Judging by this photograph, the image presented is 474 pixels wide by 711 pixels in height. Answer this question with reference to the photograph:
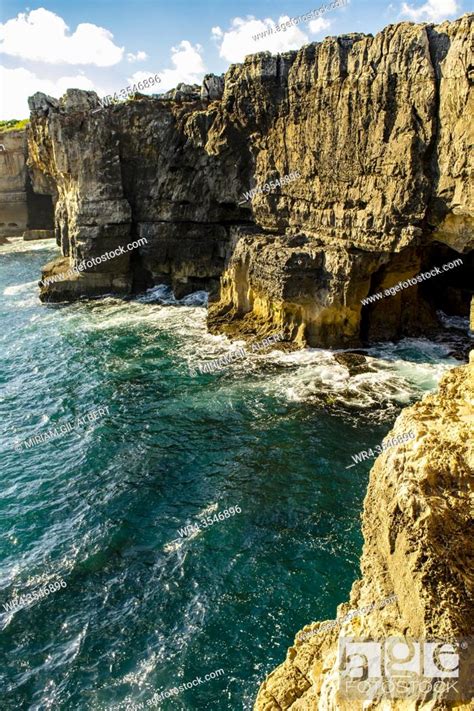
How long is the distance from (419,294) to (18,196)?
211 ft

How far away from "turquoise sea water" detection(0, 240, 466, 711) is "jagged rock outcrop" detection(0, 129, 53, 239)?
169 ft

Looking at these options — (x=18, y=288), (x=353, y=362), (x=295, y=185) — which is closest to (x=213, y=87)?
(x=295, y=185)

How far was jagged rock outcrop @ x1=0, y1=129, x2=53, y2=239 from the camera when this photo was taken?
76125mm

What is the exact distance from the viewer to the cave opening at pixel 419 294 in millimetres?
33656

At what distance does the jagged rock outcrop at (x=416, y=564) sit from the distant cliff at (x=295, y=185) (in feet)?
77.3

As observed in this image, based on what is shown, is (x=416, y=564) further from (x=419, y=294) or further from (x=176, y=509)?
(x=419, y=294)

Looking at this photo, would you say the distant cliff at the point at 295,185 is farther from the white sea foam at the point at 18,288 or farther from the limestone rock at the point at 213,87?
the white sea foam at the point at 18,288

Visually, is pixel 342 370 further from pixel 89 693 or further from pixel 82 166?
pixel 82 166

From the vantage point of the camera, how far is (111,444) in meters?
24.1

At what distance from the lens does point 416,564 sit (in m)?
6.62

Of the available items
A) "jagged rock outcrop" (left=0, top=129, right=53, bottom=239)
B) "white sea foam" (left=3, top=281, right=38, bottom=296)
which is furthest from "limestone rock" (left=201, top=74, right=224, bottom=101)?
"jagged rock outcrop" (left=0, top=129, right=53, bottom=239)

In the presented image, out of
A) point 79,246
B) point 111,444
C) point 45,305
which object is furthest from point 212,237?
point 111,444

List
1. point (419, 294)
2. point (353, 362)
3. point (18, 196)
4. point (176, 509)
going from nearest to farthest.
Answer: point (176, 509), point (353, 362), point (419, 294), point (18, 196)

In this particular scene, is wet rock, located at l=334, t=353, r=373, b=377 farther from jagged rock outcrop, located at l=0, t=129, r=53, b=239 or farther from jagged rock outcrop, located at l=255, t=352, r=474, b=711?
jagged rock outcrop, located at l=0, t=129, r=53, b=239
